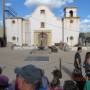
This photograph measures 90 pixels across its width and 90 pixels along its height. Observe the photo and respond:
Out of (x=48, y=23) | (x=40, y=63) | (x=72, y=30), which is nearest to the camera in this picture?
(x=40, y=63)

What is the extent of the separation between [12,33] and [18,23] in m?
2.33

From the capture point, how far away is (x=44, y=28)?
190 feet

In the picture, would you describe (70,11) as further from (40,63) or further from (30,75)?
(30,75)

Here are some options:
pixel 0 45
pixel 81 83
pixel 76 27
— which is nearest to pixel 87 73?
pixel 81 83

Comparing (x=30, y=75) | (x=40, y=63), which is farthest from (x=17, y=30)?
(x=30, y=75)

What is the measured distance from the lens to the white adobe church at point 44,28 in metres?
56.8

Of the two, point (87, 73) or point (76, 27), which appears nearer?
point (87, 73)

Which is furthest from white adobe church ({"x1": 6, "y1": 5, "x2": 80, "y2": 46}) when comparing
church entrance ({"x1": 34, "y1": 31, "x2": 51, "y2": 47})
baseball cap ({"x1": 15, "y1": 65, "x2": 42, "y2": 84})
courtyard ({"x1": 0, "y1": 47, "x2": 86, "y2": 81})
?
baseball cap ({"x1": 15, "y1": 65, "x2": 42, "y2": 84})

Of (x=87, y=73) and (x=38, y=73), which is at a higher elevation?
(x=38, y=73)

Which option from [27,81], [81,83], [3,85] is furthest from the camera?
[81,83]

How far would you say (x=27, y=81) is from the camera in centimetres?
293

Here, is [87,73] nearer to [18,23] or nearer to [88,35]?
[18,23]

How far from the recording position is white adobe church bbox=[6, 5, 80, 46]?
2238 inches

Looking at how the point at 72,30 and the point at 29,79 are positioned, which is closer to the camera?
the point at 29,79
